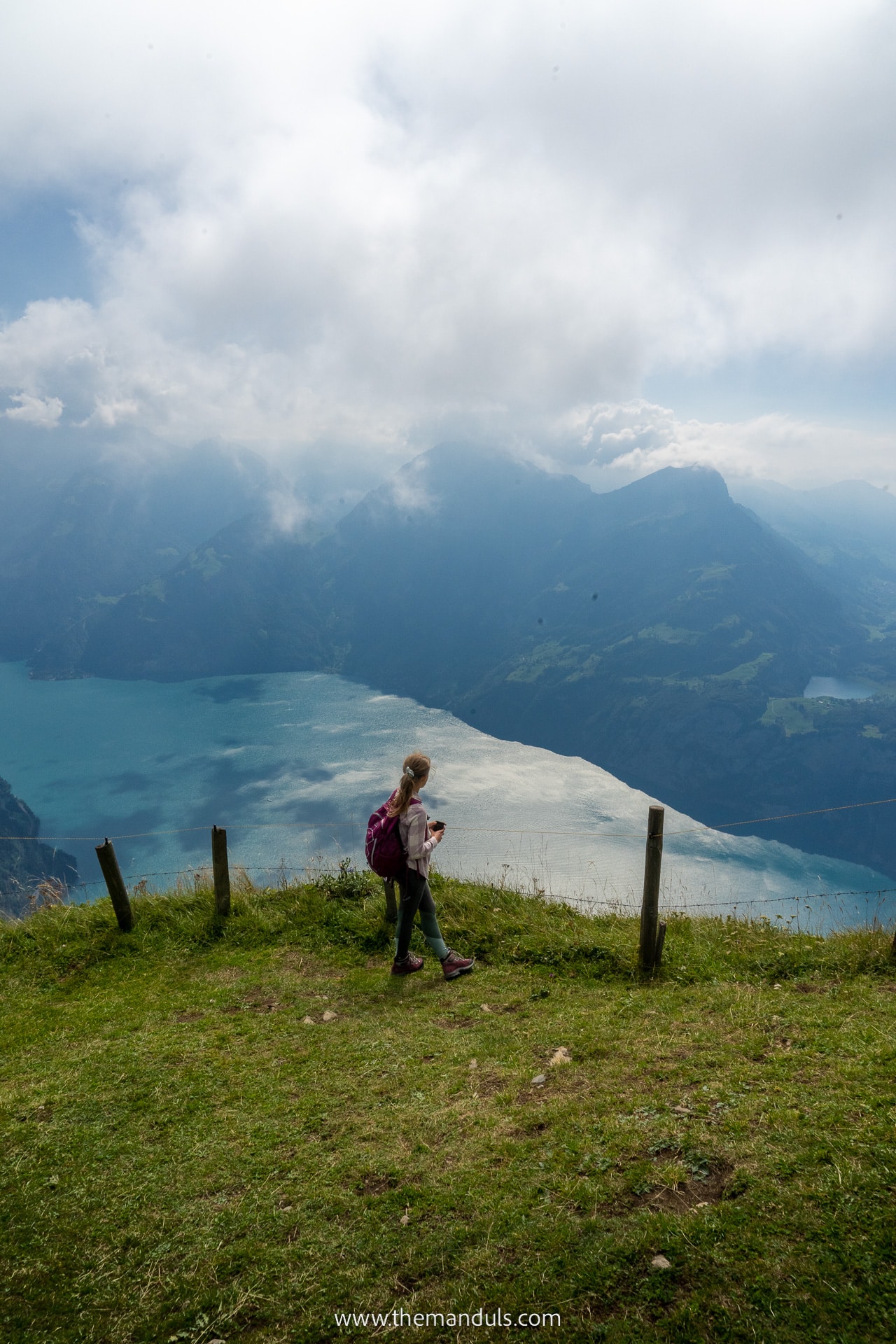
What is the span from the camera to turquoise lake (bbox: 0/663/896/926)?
3932 inches

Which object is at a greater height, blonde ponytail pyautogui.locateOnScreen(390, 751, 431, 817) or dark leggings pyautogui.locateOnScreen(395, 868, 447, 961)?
blonde ponytail pyautogui.locateOnScreen(390, 751, 431, 817)

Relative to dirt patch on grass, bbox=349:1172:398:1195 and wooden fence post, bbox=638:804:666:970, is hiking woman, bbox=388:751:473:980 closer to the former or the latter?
wooden fence post, bbox=638:804:666:970

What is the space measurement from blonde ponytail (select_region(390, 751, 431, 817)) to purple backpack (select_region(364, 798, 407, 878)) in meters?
0.20

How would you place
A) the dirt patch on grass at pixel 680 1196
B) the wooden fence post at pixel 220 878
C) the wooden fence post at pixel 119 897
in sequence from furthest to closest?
the wooden fence post at pixel 220 878 < the wooden fence post at pixel 119 897 < the dirt patch on grass at pixel 680 1196

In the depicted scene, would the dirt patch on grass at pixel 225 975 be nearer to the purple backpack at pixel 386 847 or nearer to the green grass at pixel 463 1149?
the green grass at pixel 463 1149

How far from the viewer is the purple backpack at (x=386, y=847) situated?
7176mm

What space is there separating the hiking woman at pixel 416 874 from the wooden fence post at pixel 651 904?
2168 mm

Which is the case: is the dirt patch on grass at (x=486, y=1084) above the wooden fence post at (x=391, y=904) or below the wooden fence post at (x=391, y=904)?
below

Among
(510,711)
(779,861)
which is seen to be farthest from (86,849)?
(779,861)

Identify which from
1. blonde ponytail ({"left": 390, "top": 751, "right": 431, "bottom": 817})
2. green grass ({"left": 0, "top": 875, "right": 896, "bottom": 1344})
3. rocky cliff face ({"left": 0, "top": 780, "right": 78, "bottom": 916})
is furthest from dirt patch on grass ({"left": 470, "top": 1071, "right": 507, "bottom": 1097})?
rocky cliff face ({"left": 0, "top": 780, "right": 78, "bottom": 916})

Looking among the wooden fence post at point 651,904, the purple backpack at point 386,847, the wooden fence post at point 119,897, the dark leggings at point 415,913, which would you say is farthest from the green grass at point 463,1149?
the purple backpack at point 386,847

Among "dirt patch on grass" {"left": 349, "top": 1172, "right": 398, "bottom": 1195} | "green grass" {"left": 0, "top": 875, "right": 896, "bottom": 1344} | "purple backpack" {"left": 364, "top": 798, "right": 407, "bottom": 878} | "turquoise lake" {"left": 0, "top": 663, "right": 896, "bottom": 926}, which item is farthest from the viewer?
"turquoise lake" {"left": 0, "top": 663, "right": 896, "bottom": 926}

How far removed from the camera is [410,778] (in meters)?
6.82

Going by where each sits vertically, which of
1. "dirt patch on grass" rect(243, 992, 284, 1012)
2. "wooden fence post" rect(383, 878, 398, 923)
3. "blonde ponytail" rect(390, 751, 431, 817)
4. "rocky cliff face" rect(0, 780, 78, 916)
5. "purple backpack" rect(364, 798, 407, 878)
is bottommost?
"rocky cliff face" rect(0, 780, 78, 916)
